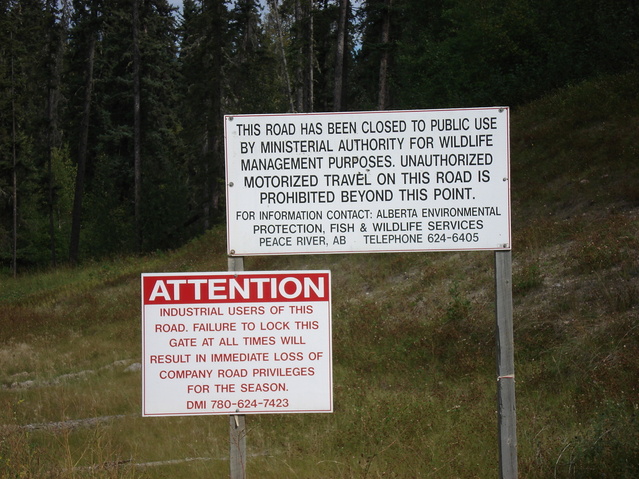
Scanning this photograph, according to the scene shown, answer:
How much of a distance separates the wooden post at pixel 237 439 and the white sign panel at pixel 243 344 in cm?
10

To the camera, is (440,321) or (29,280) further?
(29,280)

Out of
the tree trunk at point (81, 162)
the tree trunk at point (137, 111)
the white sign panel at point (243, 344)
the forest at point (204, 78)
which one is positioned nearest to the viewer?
the white sign panel at point (243, 344)

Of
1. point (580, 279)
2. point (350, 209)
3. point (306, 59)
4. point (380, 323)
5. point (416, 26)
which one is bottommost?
point (380, 323)

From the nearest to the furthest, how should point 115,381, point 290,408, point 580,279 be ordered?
point 290,408 < point 580,279 < point 115,381

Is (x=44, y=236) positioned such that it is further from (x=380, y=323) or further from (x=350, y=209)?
(x=350, y=209)

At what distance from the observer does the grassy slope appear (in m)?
6.06

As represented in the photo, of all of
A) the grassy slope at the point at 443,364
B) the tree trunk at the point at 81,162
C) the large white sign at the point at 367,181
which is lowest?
the grassy slope at the point at 443,364

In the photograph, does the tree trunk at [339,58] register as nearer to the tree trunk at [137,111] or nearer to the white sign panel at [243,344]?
the tree trunk at [137,111]

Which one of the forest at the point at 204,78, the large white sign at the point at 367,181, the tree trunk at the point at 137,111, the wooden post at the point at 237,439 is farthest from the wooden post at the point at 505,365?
the tree trunk at the point at 137,111

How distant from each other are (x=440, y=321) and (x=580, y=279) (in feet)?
7.24

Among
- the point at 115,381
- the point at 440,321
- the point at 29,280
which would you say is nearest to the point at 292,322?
the point at 440,321

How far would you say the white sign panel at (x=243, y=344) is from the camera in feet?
15.3

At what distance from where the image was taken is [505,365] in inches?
186

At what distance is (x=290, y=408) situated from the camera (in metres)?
4.64
